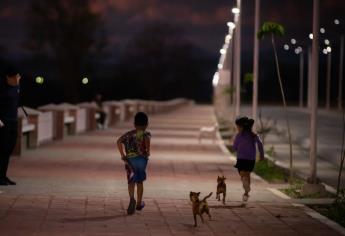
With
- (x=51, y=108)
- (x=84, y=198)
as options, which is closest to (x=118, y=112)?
(x=51, y=108)

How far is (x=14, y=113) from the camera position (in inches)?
637

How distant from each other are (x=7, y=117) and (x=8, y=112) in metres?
0.09

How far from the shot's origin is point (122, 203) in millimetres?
14000

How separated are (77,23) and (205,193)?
5999cm

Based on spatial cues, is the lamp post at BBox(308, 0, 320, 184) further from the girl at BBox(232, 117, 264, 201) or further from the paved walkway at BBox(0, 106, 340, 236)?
the girl at BBox(232, 117, 264, 201)

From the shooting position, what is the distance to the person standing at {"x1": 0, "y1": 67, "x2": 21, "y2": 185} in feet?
52.6

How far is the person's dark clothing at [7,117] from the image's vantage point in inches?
631

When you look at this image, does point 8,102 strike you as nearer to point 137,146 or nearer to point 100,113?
point 137,146

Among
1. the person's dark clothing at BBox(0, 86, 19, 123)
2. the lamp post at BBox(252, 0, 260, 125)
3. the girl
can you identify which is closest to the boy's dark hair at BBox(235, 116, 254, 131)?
the girl

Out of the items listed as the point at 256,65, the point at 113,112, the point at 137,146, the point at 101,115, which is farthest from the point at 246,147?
the point at 113,112

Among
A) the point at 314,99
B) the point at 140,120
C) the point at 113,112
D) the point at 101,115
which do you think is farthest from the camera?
the point at 113,112

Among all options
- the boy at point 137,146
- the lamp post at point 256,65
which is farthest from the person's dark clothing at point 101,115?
the boy at point 137,146

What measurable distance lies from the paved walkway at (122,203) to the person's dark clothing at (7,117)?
0.66m

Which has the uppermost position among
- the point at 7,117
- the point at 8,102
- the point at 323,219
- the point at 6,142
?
the point at 8,102
